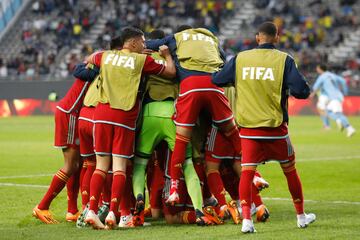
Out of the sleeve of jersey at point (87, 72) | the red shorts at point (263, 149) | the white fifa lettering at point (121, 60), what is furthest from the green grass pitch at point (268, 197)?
the white fifa lettering at point (121, 60)

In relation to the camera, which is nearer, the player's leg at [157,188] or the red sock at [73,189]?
the player's leg at [157,188]

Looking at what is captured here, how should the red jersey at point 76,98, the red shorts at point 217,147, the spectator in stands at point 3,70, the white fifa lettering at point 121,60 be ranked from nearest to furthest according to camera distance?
1. the white fifa lettering at point 121,60
2. the red shorts at point 217,147
3. the red jersey at point 76,98
4. the spectator in stands at point 3,70

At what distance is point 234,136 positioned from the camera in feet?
34.3

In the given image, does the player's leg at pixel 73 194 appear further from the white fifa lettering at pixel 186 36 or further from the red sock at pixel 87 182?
the white fifa lettering at pixel 186 36

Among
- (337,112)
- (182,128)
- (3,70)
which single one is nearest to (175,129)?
(182,128)

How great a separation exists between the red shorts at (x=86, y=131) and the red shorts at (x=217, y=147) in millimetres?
1305

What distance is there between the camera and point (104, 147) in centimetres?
989

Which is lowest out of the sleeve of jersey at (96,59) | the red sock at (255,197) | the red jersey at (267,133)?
the red sock at (255,197)

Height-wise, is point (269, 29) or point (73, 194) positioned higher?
point (269, 29)

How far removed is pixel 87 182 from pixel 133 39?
5.57ft

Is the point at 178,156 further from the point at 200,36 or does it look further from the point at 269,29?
the point at 269,29

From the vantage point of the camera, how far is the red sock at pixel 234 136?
34.2ft

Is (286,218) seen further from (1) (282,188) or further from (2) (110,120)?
(1) (282,188)

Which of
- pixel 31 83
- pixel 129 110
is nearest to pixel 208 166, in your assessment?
pixel 129 110
